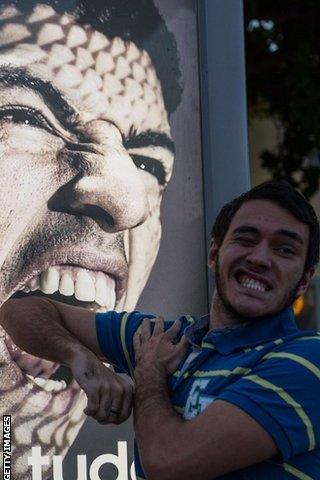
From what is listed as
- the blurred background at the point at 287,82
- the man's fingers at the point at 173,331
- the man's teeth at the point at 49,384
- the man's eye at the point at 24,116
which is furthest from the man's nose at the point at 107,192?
the blurred background at the point at 287,82

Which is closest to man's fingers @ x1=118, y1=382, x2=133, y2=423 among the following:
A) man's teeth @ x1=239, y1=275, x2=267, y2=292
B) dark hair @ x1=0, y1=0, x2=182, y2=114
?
man's teeth @ x1=239, y1=275, x2=267, y2=292

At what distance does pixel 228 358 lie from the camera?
208cm

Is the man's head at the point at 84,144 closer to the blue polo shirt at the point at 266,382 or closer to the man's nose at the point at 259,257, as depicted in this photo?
the blue polo shirt at the point at 266,382

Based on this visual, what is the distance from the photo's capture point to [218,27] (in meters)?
2.87

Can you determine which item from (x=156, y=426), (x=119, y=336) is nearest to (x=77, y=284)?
(x=119, y=336)

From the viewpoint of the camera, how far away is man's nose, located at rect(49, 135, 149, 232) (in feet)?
8.96

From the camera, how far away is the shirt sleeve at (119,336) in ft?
7.97

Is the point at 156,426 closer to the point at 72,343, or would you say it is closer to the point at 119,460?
the point at 72,343

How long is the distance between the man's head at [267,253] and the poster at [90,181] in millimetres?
596

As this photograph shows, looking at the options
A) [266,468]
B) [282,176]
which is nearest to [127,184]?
[266,468]

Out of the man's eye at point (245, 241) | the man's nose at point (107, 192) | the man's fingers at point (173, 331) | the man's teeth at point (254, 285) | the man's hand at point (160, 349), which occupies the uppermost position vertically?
the man's nose at point (107, 192)

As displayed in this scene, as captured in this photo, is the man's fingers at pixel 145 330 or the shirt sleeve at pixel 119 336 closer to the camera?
the man's fingers at pixel 145 330

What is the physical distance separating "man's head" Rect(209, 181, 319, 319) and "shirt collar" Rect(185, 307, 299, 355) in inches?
0.8

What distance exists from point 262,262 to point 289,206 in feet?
0.47
